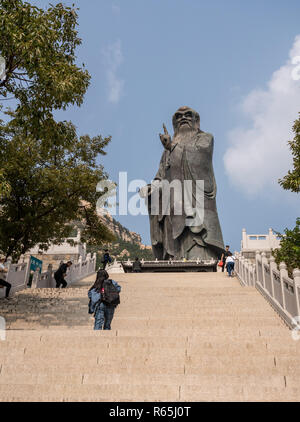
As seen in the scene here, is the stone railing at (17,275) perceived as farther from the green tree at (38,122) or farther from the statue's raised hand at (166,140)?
the statue's raised hand at (166,140)

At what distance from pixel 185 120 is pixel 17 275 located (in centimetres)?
1390

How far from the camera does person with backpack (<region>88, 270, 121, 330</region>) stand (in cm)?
491

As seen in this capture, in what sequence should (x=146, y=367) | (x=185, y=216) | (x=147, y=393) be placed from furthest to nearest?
(x=185, y=216)
(x=146, y=367)
(x=147, y=393)

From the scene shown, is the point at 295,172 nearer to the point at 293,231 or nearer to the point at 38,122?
the point at 293,231

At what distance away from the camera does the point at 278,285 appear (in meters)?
6.60

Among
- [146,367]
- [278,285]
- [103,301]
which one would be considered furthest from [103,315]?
[278,285]

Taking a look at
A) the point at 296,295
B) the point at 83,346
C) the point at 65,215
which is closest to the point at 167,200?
the point at 65,215

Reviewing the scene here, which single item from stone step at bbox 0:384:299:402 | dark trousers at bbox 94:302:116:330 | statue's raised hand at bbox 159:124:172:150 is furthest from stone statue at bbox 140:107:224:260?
stone step at bbox 0:384:299:402

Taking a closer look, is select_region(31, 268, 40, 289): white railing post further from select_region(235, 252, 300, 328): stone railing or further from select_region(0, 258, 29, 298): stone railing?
select_region(235, 252, 300, 328): stone railing

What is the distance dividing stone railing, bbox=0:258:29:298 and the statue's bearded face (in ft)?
42.9
